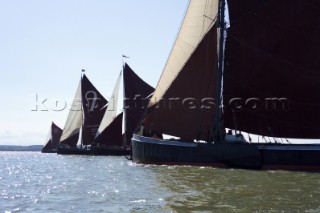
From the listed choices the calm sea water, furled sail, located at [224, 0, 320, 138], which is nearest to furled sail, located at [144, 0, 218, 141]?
furled sail, located at [224, 0, 320, 138]

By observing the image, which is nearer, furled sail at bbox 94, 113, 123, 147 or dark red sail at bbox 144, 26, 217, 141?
dark red sail at bbox 144, 26, 217, 141

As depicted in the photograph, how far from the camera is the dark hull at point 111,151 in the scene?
2952 inches

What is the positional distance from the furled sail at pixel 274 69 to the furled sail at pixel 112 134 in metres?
39.5

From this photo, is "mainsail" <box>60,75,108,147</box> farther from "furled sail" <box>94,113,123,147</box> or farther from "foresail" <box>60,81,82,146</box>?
"furled sail" <box>94,113,123,147</box>

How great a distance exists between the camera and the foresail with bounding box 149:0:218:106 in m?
35.8

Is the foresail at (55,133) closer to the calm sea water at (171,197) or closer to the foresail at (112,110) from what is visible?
the foresail at (112,110)

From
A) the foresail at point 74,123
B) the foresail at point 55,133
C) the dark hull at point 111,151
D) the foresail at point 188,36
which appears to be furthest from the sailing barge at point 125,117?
the foresail at point 55,133

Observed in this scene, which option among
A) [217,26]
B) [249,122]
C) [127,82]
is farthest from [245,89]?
[127,82]

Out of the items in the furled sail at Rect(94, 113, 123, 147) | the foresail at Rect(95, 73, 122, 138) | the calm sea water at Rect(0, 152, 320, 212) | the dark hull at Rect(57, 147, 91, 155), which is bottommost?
the calm sea water at Rect(0, 152, 320, 212)

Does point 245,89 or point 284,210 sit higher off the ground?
point 245,89

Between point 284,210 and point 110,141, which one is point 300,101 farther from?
point 110,141

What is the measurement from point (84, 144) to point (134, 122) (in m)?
19.7

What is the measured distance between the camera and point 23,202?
1753 centimetres

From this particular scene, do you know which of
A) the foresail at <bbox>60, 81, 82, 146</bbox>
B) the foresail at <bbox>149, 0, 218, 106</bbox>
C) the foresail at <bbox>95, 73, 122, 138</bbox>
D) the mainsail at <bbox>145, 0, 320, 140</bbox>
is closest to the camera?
the mainsail at <bbox>145, 0, 320, 140</bbox>
